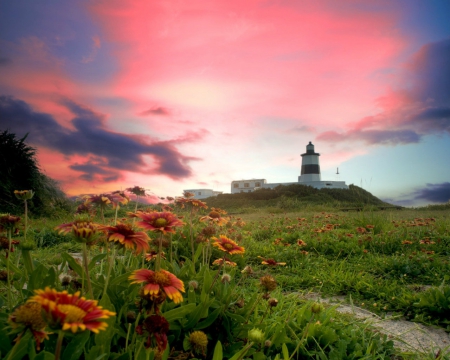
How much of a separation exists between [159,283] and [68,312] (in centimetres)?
41

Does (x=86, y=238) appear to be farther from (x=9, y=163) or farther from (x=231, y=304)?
(x=9, y=163)

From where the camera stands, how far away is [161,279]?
1096mm

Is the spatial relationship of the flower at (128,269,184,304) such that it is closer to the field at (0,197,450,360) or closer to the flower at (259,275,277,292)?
the field at (0,197,450,360)

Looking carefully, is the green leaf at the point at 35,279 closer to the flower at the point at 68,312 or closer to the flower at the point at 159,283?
the flower at the point at 159,283

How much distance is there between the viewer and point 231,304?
187 centimetres

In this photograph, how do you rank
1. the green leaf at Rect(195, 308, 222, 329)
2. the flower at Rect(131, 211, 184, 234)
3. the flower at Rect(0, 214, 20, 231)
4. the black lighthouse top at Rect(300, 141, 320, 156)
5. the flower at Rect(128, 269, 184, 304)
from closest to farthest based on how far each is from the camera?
the flower at Rect(128, 269, 184, 304) < the flower at Rect(131, 211, 184, 234) < the flower at Rect(0, 214, 20, 231) < the green leaf at Rect(195, 308, 222, 329) < the black lighthouse top at Rect(300, 141, 320, 156)

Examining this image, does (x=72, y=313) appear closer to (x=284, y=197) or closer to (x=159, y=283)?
(x=159, y=283)

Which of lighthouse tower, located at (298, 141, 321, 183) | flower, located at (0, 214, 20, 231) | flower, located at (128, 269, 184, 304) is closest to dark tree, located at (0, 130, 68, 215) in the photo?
flower, located at (0, 214, 20, 231)

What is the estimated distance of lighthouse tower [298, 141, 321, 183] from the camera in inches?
1563

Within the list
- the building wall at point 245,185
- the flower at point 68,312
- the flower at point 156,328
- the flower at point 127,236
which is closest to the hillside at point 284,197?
the building wall at point 245,185

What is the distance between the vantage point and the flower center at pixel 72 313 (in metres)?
0.69

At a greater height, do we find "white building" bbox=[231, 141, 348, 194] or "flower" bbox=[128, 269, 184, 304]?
"white building" bbox=[231, 141, 348, 194]

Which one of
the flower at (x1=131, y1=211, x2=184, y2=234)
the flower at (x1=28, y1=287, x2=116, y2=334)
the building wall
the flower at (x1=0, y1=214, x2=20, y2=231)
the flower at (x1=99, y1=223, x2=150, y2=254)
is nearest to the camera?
the flower at (x1=28, y1=287, x2=116, y2=334)

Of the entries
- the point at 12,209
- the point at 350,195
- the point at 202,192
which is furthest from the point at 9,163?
the point at 202,192
